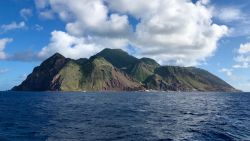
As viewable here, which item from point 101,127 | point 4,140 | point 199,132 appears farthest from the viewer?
point 101,127

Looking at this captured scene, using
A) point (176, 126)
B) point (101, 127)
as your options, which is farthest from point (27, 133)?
point (176, 126)

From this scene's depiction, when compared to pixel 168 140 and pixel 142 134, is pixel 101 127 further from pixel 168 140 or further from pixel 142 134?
pixel 168 140

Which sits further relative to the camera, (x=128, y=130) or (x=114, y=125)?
(x=114, y=125)

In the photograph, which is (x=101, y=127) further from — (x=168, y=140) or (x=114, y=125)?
(x=168, y=140)

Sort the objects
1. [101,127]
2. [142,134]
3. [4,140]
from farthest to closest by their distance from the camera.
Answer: [101,127]
[142,134]
[4,140]

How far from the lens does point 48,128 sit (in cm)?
5684

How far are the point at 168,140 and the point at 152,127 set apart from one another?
42.3 ft

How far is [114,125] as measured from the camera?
6153 cm

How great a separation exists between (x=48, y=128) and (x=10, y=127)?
277 inches

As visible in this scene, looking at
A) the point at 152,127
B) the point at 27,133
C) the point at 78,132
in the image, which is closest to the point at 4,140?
the point at 27,133

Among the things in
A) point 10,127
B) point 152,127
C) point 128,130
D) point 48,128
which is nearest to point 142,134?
point 128,130

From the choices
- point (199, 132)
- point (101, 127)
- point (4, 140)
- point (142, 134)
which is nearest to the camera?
point (4, 140)

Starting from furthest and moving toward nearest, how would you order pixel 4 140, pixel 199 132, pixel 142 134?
pixel 199 132, pixel 142 134, pixel 4 140

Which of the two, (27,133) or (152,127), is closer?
(27,133)
